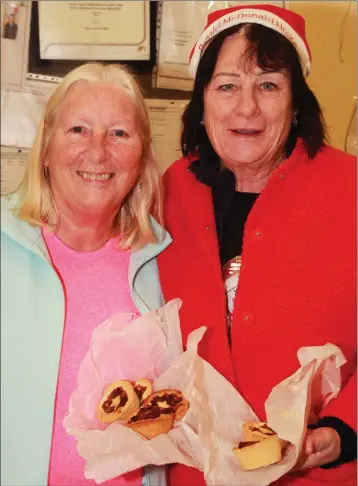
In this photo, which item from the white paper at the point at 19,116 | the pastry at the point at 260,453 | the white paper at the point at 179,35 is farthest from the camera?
the white paper at the point at 179,35

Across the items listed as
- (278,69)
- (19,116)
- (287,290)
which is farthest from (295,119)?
(19,116)

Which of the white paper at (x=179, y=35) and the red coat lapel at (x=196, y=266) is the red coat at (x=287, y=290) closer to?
the red coat lapel at (x=196, y=266)

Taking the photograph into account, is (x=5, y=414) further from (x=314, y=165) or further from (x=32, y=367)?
(x=314, y=165)

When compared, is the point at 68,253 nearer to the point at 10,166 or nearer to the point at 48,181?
the point at 48,181

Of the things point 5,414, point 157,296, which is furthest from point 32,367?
point 157,296

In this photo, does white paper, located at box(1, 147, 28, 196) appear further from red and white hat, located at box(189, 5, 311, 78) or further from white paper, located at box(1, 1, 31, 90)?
red and white hat, located at box(189, 5, 311, 78)

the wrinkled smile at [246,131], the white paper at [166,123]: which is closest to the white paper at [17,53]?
the white paper at [166,123]
